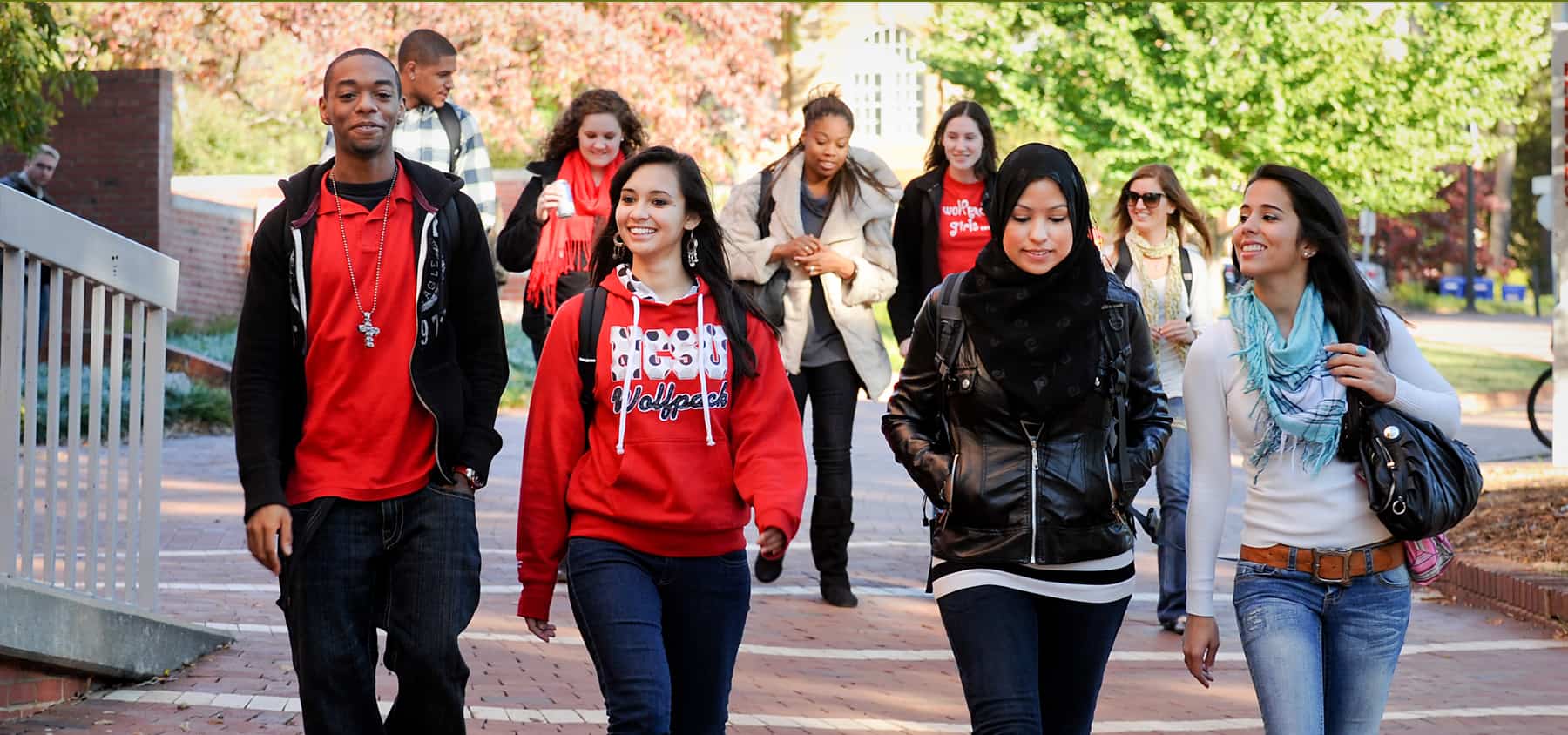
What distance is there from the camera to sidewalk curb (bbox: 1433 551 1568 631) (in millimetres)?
8258

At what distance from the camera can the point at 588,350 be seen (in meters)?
4.46

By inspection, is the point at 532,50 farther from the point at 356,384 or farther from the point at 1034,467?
the point at 1034,467

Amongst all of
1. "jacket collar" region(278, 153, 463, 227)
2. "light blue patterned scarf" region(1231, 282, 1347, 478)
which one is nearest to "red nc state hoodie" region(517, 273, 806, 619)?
"jacket collar" region(278, 153, 463, 227)

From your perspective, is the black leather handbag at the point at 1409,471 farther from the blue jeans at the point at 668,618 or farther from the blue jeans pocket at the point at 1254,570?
the blue jeans at the point at 668,618

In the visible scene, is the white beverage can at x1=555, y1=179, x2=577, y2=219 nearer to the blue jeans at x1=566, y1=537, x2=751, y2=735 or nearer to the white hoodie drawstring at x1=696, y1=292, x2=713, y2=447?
the white hoodie drawstring at x1=696, y1=292, x2=713, y2=447

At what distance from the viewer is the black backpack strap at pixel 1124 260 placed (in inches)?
312

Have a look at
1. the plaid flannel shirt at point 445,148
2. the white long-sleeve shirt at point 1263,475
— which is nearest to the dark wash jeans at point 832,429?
the plaid flannel shirt at point 445,148

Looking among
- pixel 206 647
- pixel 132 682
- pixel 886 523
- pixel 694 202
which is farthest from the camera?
pixel 886 523

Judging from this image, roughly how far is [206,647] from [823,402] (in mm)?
2755

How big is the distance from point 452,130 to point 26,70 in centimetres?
406

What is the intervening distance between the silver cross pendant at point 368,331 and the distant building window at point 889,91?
4693 centimetres

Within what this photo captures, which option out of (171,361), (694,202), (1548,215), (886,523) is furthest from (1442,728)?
(171,361)

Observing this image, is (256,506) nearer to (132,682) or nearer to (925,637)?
(132,682)

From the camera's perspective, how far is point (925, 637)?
779 cm
